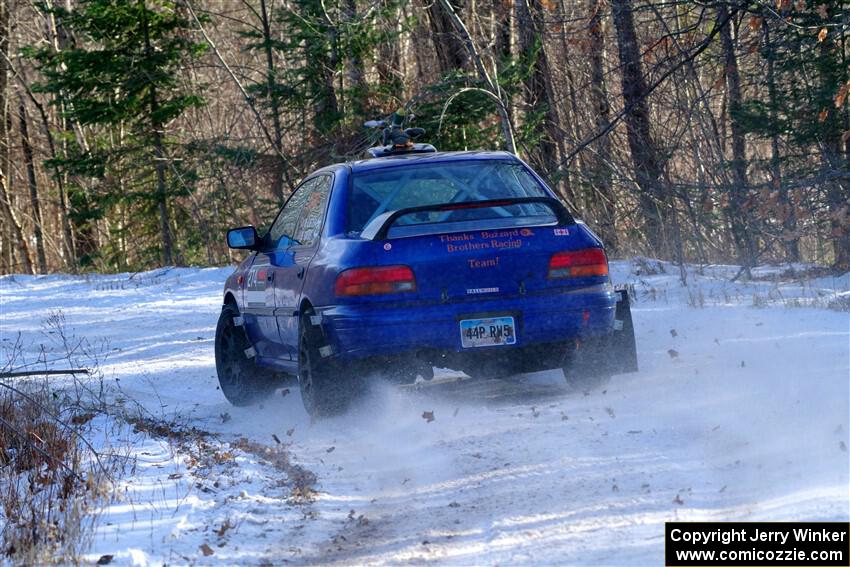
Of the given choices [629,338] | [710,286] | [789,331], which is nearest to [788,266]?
[710,286]

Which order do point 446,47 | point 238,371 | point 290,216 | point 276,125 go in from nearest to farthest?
point 290,216 → point 238,371 → point 446,47 → point 276,125

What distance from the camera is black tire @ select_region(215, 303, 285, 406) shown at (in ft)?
31.7

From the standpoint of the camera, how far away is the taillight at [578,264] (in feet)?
25.6

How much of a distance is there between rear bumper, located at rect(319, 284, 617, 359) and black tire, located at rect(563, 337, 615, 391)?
358mm

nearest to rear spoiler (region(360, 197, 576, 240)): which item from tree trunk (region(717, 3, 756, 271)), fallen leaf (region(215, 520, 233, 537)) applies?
fallen leaf (region(215, 520, 233, 537))

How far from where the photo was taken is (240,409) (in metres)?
9.65

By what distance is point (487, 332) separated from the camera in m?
7.64

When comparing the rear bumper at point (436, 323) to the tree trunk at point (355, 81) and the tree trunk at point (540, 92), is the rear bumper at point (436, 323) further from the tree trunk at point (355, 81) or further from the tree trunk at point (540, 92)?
the tree trunk at point (355, 81)

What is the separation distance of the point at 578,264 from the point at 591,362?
0.78m

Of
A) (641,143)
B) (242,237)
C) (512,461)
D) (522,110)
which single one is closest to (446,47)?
(522,110)

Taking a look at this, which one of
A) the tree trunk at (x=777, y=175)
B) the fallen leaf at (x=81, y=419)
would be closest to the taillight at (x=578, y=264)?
the fallen leaf at (x=81, y=419)

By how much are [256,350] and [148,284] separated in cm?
1223

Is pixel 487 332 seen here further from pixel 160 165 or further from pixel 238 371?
pixel 160 165

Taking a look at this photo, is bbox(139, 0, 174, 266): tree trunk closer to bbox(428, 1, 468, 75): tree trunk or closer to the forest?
the forest
